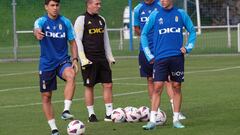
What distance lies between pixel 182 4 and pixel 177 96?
24059 mm

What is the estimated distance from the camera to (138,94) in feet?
56.7

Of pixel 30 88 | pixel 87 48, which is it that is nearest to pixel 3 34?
pixel 30 88

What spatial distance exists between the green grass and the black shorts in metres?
0.67

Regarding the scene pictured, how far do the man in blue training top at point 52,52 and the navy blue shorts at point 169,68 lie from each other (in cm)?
129

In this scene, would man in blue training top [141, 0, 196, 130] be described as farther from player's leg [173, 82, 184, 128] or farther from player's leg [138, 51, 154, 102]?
player's leg [138, 51, 154, 102]

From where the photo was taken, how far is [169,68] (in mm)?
11906

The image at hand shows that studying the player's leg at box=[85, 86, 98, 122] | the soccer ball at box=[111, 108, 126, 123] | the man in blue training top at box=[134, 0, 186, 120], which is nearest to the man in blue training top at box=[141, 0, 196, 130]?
the soccer ball at box=[111, 108, 126, 123]

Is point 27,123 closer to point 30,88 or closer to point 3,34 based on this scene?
point 30,88

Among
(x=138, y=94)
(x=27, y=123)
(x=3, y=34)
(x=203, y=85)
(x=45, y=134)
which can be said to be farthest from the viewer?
(x=3, y=34)

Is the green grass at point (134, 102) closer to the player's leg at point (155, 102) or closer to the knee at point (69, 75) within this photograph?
the player's leg at point (155, 102)

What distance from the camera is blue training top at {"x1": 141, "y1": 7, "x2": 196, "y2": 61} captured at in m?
11.8

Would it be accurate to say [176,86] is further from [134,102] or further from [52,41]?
[134,102]

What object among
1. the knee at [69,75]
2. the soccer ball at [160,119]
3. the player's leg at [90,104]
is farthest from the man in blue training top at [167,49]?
the player's leg at [90,104]

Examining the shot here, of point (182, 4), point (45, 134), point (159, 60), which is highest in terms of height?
point (182, 4)
